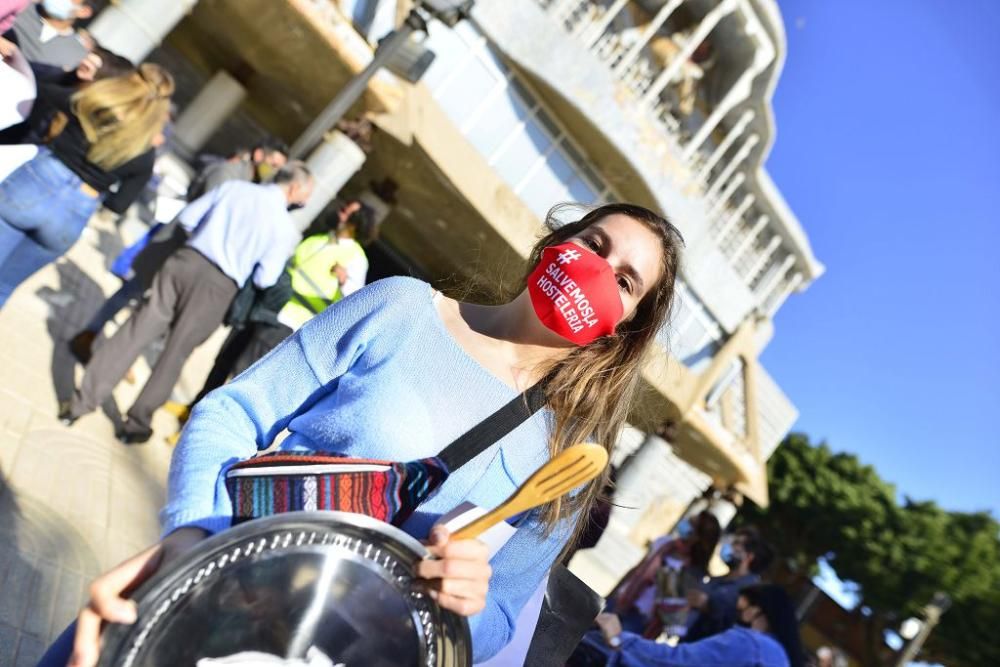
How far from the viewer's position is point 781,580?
3838 cm

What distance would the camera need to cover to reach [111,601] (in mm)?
1065

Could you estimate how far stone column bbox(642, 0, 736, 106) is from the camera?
15.8m

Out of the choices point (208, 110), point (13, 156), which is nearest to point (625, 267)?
point (13, 156)

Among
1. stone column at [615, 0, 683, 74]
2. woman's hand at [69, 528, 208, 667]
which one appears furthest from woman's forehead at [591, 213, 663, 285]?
stone column at [615, 0, 683, 74]

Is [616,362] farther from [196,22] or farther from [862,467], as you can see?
[862,467]

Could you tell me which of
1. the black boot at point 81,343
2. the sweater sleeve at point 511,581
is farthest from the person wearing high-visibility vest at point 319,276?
the sweater sleeve at point 511,581

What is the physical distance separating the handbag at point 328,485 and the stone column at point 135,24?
24.4 ft

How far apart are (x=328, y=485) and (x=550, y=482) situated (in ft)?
1.19

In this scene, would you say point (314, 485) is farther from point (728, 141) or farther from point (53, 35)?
point (728, 141)

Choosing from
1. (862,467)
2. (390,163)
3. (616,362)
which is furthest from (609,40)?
(862,467)

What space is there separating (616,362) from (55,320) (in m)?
5.79

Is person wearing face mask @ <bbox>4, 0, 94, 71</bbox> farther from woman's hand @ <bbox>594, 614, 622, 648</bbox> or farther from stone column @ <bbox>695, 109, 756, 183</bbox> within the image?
stone column @ <bbox>695, 109, 756, 183</bbox>

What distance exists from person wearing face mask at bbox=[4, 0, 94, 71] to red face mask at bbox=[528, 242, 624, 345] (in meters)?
3.41

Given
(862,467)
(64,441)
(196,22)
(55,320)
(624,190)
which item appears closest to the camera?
(64,441)
